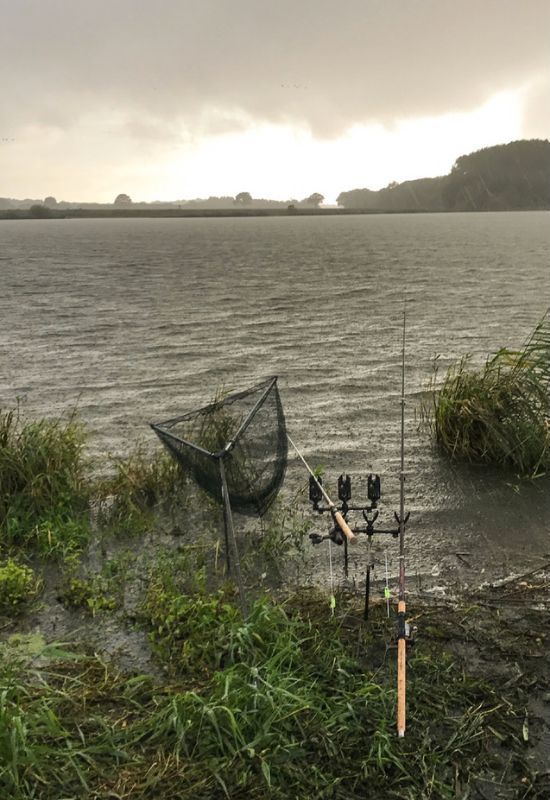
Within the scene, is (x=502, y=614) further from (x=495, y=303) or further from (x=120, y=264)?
(x=120, y=264)

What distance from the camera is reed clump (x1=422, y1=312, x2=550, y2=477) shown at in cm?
1094

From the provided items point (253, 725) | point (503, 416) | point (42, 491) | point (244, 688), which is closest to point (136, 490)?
point (42, 491)

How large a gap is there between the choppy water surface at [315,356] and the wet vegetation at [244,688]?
2018 mm

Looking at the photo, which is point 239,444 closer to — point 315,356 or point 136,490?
point 136,490

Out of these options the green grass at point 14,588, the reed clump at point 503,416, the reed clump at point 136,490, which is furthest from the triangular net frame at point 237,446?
the reed clump at point 503,416

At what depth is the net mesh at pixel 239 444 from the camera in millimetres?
8477

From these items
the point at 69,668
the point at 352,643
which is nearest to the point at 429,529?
the point at 352,643

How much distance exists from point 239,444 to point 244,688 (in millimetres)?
3676

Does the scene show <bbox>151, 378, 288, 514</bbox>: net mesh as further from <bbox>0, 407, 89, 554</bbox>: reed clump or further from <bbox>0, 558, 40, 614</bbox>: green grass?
<bbox>0, 558, 40, 614</bbox>: green grass

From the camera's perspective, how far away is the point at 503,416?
11.2 metres

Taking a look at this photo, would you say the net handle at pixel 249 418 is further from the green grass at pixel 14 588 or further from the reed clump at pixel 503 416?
the reed clump at pixel 503 416

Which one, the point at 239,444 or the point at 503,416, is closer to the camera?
the point at 239,444

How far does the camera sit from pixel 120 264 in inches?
2512

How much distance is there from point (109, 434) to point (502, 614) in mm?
9559
